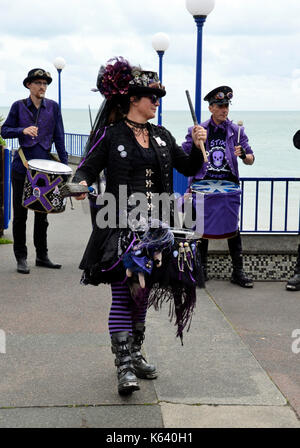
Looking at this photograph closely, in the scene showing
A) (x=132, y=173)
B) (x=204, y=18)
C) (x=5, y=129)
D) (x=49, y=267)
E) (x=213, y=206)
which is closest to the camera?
(x=132, y=173)

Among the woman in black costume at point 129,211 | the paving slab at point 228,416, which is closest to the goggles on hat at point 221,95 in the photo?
the woman in black costume at point 129,211

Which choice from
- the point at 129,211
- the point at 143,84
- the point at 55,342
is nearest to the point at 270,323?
the point at 55,342

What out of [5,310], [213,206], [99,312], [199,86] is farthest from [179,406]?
[199,86]

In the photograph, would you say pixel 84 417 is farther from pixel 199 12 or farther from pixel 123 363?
pixel 199 12

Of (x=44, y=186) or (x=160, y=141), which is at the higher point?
(x=160, y=141)

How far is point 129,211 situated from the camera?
3.86m

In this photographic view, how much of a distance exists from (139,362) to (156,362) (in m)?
0.28

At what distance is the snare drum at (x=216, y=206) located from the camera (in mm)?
6164

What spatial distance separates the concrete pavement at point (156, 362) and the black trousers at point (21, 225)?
1.54 ft

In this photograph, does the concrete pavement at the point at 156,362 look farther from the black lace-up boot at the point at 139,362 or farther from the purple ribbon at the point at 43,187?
the purple ribbon at the point at 43,187

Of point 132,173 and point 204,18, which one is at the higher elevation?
point 204,18
